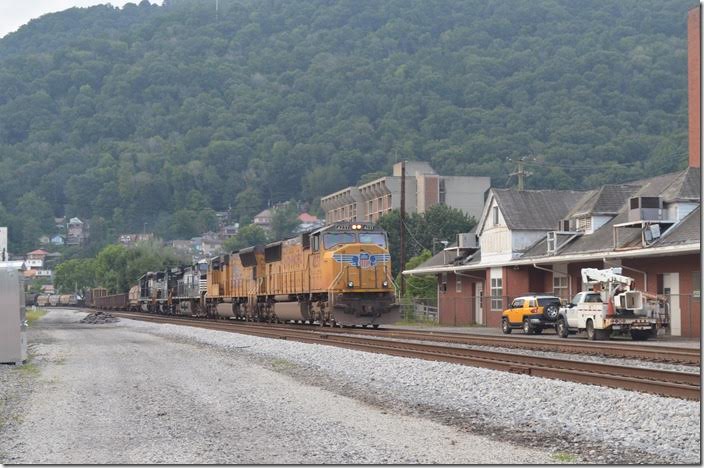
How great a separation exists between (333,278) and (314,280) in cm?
233

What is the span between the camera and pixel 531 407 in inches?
565

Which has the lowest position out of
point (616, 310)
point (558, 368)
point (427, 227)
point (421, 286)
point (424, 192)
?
point (558, 368)

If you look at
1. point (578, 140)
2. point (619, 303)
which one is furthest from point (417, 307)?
point (578, 140)

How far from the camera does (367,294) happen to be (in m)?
37.7

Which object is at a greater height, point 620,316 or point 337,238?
point 337,238

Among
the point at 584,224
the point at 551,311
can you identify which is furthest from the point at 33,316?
the point at 551,311

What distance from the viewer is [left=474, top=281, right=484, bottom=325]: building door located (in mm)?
55525

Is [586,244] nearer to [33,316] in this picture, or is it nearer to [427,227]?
[33,316]

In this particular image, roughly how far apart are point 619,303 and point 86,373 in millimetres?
19175

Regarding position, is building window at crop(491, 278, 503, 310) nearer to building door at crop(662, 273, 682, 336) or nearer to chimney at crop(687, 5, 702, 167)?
chimney at crop(687, 5, 702, 167)

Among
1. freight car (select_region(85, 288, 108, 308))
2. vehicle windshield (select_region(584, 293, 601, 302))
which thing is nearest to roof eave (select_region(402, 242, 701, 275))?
vehicle windshield (select_region(584, 293, 601, 302))

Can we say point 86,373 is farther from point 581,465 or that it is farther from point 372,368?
point 581,465

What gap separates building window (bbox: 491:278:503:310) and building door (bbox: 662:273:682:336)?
14588mm

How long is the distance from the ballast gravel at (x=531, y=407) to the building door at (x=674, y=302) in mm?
18691
